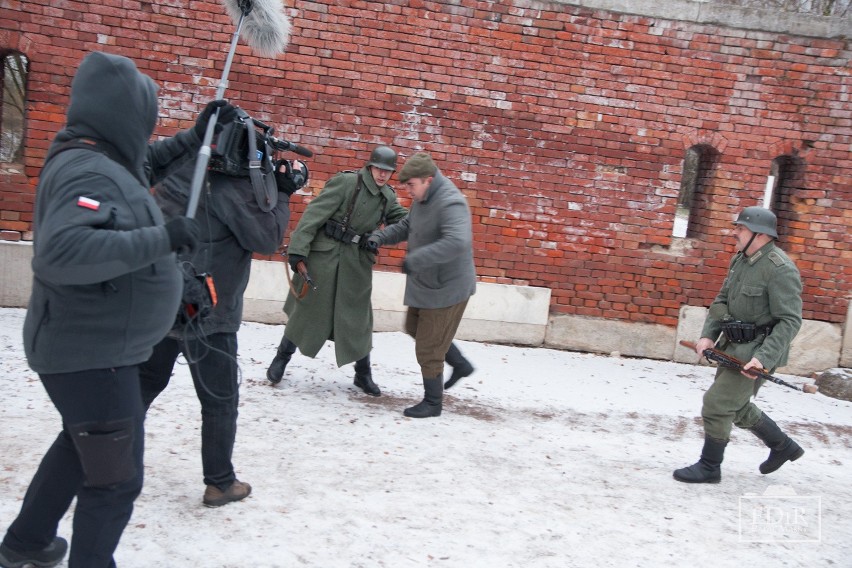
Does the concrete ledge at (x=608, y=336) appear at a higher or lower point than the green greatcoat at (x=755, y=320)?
lower

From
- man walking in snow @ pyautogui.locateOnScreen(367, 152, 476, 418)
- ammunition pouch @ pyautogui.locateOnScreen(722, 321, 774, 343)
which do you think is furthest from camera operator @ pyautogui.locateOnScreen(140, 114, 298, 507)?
ammunition pouch @ pyautogui.locateOnScreen(722, 321, 774, 343)

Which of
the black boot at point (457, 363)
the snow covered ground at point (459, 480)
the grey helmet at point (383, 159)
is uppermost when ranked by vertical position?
the grey helmet at point (383, 159)

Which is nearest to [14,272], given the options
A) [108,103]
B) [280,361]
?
[280,361]

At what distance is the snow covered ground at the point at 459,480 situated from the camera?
11.2 feet

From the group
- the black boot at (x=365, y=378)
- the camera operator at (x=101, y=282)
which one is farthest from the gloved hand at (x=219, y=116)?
the black boot at (x=365, y=378)

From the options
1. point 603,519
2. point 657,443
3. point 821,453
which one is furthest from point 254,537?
point 821,453

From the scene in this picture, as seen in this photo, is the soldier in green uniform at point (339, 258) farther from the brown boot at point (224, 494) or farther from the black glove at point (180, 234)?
the black glove at point (180, 234)

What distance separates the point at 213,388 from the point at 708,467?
3.01 metres

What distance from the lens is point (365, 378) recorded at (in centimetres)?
581

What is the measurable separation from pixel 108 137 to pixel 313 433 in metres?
2.73

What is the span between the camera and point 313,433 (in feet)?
15.7

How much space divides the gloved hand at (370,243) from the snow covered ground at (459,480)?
1119 millimetres

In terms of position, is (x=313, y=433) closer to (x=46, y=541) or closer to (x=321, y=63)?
(x=46, y=541)

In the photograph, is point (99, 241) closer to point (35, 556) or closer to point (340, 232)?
point (35, 556)
